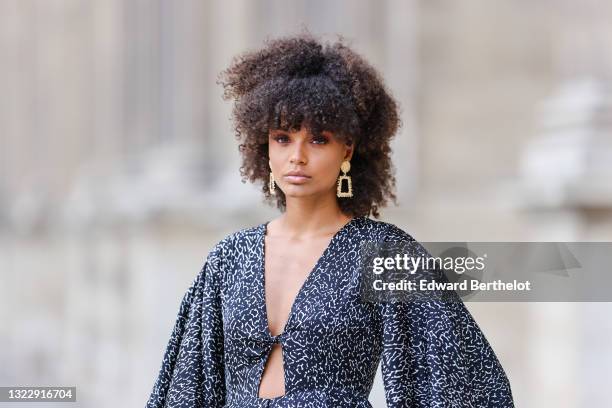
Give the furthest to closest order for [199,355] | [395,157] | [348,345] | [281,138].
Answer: [395,157] → [199,355] → [281,138] → [348,345]

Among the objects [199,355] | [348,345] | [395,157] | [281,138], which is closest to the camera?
[348,345]

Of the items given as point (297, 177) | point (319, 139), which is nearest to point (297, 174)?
point (297, 177)

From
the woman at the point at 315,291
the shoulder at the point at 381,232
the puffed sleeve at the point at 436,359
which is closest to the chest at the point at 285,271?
the woman at the point at 315,291

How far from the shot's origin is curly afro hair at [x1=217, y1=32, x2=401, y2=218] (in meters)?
3.72

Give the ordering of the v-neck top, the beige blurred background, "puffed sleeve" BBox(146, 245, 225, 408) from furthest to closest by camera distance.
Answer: the beige blurred background < "puffed sleeve" BBox(146, 245, 225, 408) < the v-neck top

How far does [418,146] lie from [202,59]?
2291 mm

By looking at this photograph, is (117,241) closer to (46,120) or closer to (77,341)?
(77,341)

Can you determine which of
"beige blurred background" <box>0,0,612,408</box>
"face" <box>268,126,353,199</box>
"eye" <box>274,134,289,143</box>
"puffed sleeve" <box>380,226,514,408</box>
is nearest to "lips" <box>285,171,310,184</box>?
"face" <box>268,126,353,199</box>

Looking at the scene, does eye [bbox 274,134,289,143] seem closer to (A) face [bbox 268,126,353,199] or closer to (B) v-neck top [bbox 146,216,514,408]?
(A) face [bbox 268,126,353,199]

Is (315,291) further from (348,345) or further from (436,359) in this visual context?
(436,359)

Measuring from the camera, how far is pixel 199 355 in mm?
3955

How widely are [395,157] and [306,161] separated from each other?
22.6ft

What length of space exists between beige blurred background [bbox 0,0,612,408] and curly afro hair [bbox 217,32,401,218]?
307 centimetres

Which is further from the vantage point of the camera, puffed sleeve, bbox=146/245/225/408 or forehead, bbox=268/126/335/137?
puffed sleeve, bbox=146/245/225/408
